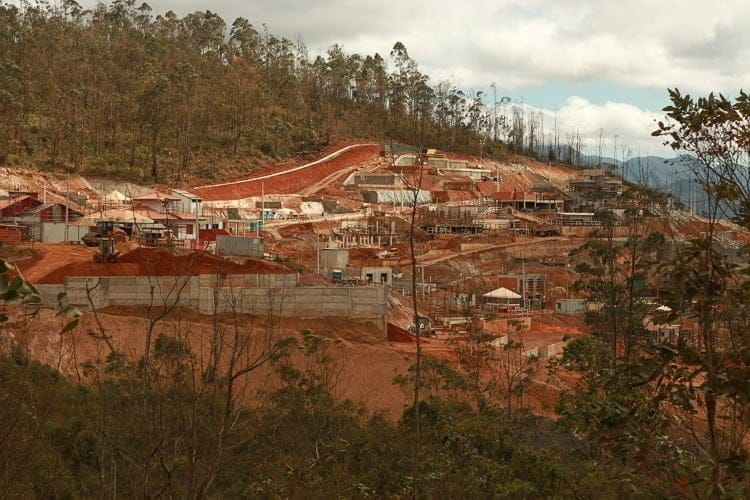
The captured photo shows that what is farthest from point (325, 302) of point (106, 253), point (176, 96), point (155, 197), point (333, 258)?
point (176, 96)

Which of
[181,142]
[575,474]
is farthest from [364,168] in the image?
[575,474]

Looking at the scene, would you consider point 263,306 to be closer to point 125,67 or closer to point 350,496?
point 350,496

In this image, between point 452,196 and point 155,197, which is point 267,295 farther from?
point 452,196

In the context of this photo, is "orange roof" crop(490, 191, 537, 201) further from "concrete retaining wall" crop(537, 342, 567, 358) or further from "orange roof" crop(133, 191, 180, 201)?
"concrete retaining wall" crop(537, 342, 567, 358)

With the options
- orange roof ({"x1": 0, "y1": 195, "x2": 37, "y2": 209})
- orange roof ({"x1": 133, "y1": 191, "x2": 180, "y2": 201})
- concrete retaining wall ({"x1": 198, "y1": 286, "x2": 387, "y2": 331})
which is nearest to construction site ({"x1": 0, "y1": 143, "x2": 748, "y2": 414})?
concrete retaining wall ({"x1": 198, "y1": 286, "x2": 387, "y2": 331})

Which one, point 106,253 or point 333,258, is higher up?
point 106,253
